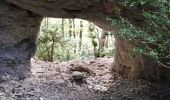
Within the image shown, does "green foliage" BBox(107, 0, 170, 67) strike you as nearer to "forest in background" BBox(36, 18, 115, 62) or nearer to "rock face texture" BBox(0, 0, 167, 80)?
"rock face texture" BBox(0, 0, 167, 80)

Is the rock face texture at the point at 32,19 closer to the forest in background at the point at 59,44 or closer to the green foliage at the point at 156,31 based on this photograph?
the green foliage at the point at 156,31

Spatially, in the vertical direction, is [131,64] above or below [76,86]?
above

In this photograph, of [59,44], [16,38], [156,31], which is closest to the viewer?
[156,31]

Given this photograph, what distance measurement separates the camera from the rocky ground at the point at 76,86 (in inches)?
297

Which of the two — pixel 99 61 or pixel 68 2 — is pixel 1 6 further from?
pixel 99 61

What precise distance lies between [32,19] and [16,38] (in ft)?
1.82

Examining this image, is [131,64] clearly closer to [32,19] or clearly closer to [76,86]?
[76,86]

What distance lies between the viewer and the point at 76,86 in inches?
333

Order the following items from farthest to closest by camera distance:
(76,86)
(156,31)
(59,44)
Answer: (59,44), (76,86), (156,31)

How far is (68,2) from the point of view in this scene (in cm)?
713

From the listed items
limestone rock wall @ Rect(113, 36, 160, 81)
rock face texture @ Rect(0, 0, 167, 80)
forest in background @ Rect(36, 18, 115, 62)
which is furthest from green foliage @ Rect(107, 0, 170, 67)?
forest in background @ Rect(36, 18, 115, 62)

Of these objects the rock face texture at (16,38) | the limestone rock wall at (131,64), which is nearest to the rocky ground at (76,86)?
the limestone rock wall at (131,64)

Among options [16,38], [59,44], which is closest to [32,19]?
[16,38]

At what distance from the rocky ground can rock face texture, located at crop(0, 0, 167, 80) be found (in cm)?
40
